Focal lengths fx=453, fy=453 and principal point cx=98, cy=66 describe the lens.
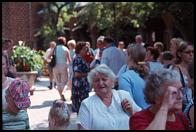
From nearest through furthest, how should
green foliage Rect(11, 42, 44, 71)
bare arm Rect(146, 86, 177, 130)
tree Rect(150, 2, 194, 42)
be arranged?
bare arm Rect(146, 86, 177, 130) < green foliage Rect(11, 42, 44, 71) < tree Rect(150, 2, 194, 42)

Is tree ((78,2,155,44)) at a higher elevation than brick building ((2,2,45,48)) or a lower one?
higher

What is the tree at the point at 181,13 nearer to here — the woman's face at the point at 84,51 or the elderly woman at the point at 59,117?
the woman's face at the point at 84,51

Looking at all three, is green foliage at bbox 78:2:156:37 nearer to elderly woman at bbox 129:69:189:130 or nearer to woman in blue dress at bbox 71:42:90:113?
woman in blue dress at bbox 71:42:90:113

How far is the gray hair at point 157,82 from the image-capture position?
9.12 ft

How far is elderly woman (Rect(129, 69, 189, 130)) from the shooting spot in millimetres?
2641

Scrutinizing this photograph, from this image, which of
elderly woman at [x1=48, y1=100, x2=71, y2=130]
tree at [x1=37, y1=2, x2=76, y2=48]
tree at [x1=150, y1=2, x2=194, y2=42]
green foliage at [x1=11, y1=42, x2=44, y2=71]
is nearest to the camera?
elderly woman at [x1=48, y1=100, x2=71, y2=130]

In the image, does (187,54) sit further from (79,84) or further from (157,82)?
(79,84)

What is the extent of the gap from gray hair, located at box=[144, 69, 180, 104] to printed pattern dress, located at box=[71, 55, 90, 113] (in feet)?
14.3

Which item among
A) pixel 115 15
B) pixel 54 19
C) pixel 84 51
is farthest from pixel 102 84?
pixel 54 19

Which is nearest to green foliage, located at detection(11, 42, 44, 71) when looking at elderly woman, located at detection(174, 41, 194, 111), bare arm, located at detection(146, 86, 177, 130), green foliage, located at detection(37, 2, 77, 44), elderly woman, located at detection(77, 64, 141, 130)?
elderly woman, located at detection(174, 41, 194, 111)

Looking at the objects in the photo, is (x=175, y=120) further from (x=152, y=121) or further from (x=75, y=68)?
(x=75, y=68)

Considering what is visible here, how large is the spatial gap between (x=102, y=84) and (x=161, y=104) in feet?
3.09

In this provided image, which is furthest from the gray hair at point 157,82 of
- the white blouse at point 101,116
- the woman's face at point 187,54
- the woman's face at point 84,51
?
the woman's face at point 84,51

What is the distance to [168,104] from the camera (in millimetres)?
2660
